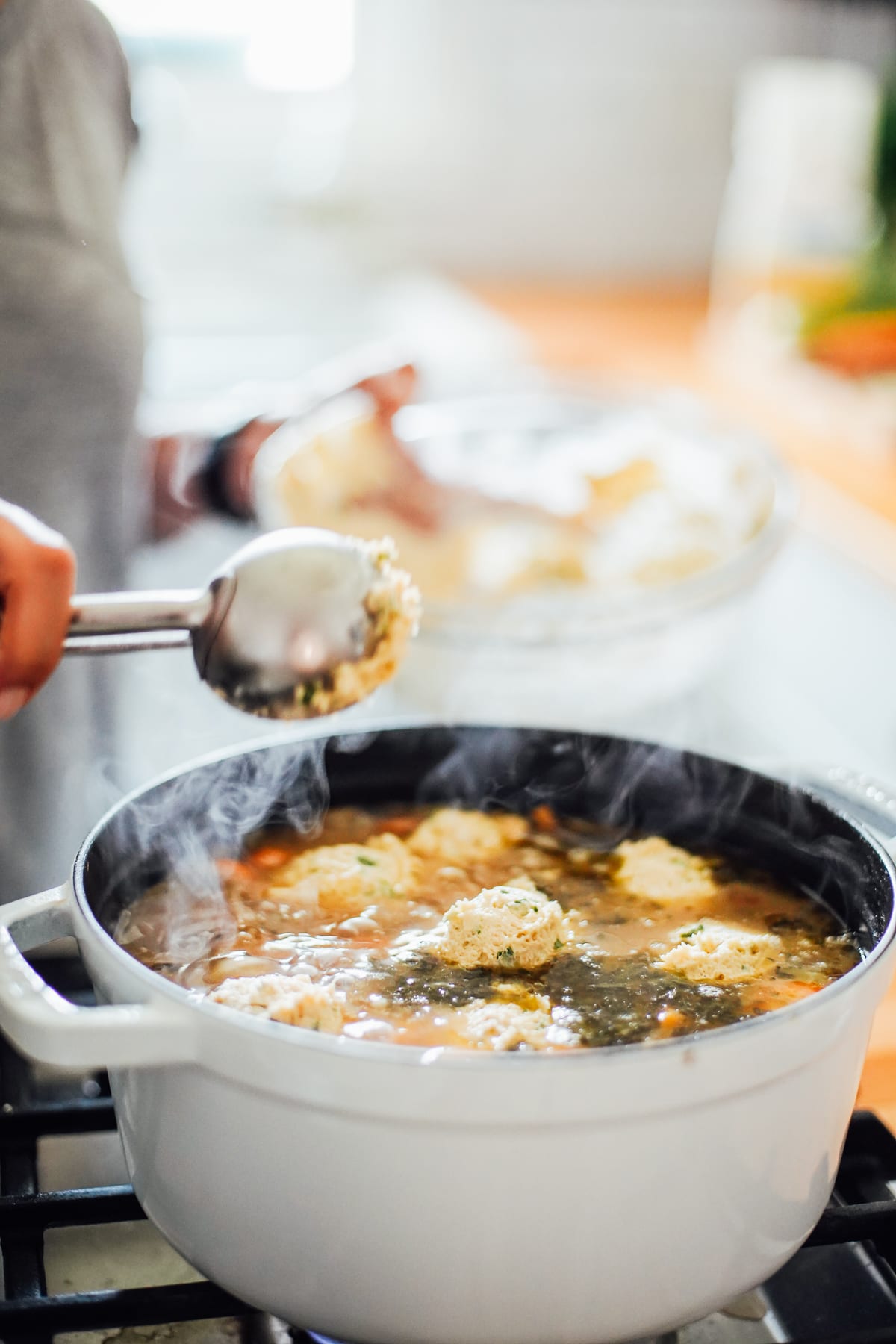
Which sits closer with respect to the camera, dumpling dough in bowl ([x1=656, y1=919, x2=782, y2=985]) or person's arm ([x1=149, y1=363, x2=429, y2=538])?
dumpling dough in bowl ([x1=656, y1=919, x2=782, y2=985])

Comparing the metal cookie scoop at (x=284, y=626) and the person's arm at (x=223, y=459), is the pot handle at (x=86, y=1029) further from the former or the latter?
the person's arm at (x=223, y=459)

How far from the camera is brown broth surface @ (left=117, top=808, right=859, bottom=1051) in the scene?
0.73 metres

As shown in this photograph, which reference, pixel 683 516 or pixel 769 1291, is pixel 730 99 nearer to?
Answer: pixel 683 516

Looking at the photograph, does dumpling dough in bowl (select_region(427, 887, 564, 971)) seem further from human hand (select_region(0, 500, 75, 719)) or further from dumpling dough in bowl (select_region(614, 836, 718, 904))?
human hand (select_region(0, 500, 75, 719))

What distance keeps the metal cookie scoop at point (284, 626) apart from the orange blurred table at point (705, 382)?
0.43m

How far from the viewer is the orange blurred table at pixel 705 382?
1877 millimetres

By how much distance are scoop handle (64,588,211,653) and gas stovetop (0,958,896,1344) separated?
0.99 ft

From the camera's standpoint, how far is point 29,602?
73cm

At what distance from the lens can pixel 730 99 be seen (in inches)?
156

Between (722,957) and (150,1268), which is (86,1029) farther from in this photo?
(722,957)

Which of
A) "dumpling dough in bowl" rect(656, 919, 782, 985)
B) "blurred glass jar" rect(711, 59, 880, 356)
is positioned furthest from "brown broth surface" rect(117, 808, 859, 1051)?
"blurred glass jar" rect(711, 59, 880, 356)

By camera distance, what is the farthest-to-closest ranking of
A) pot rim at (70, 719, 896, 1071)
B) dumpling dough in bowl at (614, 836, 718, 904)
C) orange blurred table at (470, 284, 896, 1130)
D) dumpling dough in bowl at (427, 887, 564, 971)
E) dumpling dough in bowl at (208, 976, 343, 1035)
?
1. orange blurred table at (470, 284, 896, 1130)
2. dumpling dough in bowl at (614, 836, 718, 904)
3. dumpling dough in bowl at (427, 887, 564, 971)
4. dumpling dough in bowl at (208, 976, 343, 1035)
5. pot rim at (70, 719, 896, 1071)

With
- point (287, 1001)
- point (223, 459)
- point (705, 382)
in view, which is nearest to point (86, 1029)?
point (287, 1001)

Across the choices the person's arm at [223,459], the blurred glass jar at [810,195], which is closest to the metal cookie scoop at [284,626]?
the person's arm at [223,459]
